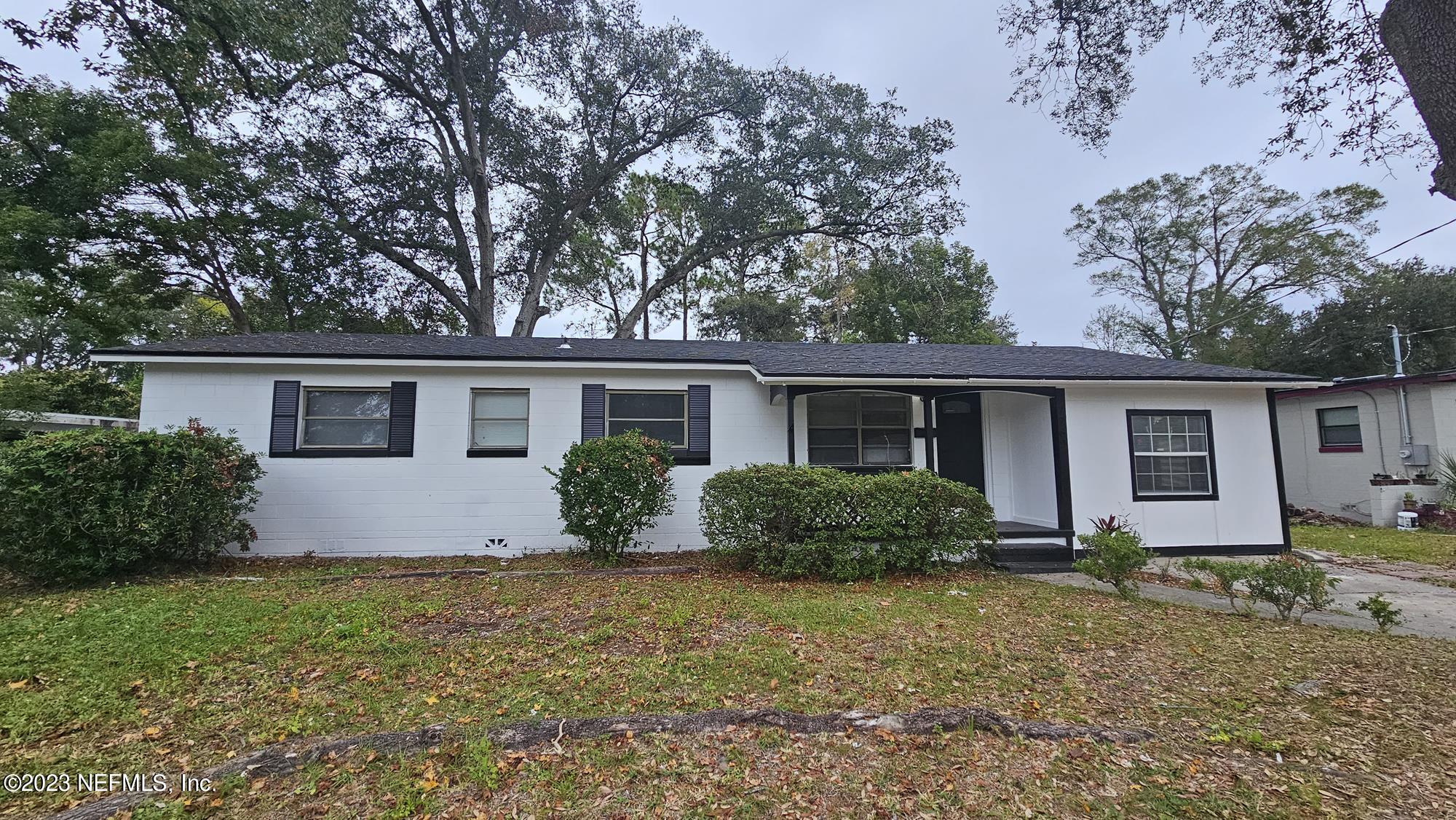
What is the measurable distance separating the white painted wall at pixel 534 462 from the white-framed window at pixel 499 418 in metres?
0.13

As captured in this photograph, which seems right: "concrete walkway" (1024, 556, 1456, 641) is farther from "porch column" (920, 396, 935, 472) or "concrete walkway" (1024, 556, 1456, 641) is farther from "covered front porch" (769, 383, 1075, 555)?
"porch column" (920, 396, 935, 472)

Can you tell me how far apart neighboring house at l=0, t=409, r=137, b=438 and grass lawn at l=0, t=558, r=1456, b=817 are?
29.3 feet

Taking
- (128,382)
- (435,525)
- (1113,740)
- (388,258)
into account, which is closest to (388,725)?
(1113,740)

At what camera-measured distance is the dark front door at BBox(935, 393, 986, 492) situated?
9.10 metres

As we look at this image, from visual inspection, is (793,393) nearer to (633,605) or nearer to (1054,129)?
(633,605)

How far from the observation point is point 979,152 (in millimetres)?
16672

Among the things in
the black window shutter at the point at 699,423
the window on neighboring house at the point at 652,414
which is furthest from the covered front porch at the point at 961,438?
the window on neighboring house at the point at 652,414

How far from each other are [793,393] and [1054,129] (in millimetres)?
5223

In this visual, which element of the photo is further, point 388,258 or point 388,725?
point 388,258

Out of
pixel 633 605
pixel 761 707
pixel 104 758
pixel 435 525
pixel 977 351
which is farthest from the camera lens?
pixel 977 351

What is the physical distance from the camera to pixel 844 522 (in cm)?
652

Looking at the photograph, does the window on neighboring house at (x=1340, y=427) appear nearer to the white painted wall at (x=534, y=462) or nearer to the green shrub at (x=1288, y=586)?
the white painted wall at (x=534, y=462)

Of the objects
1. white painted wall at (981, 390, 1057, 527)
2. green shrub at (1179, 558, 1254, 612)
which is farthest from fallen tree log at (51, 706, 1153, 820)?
white painted wall at (981, 390, 1057, 527)

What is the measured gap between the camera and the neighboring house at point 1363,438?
1126 centimetres
